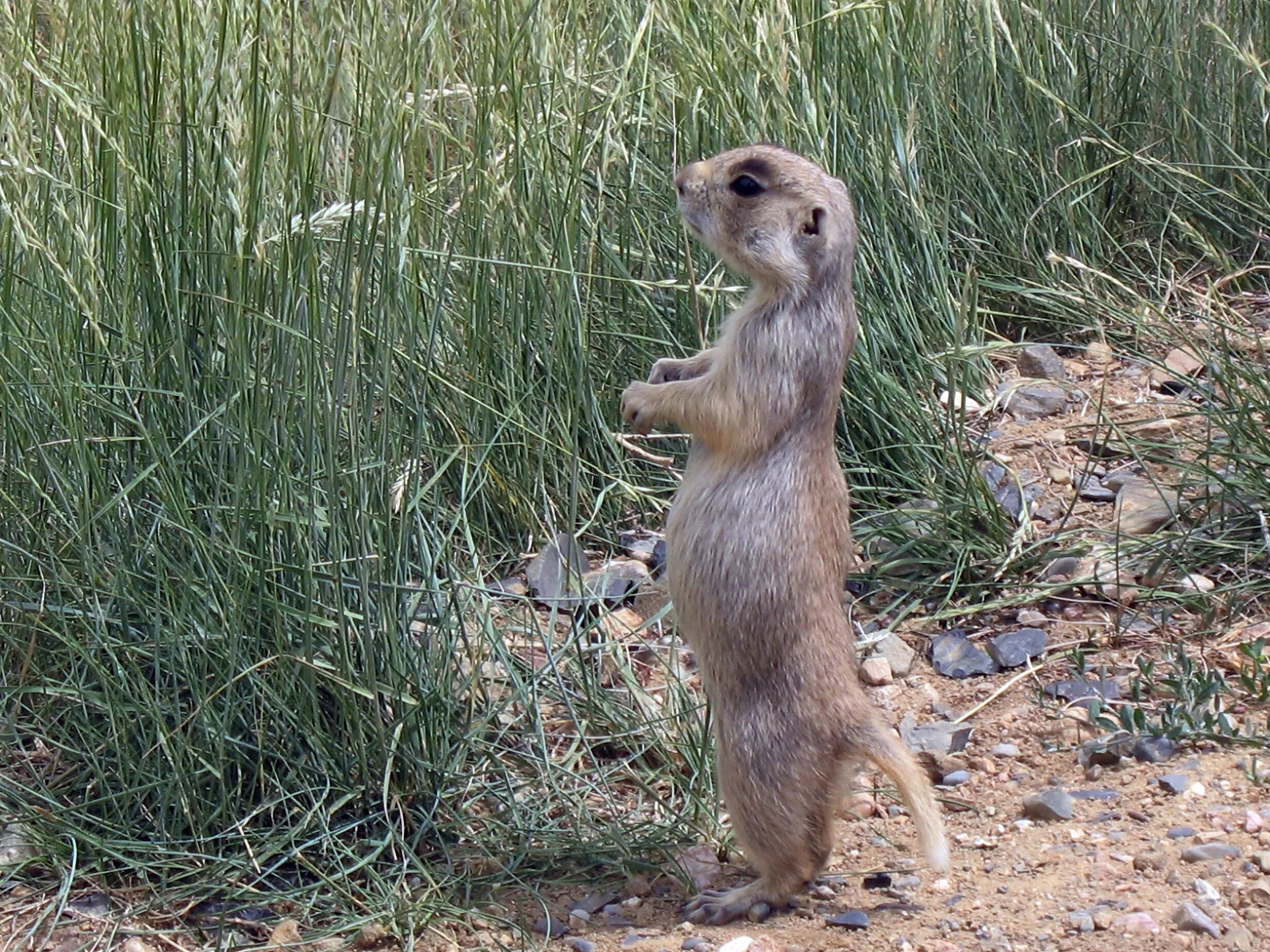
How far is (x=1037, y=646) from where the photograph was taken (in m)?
4.27

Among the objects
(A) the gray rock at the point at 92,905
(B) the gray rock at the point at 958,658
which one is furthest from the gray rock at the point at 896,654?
(A) the gray rock at the point at 92,905

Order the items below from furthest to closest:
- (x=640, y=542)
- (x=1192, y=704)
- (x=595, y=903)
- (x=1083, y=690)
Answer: (x=640, y=542), (x=1083, y=690), (x=1192, y=704), (x=595, y=903)

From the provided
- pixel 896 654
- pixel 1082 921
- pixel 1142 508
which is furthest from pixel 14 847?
pixel 1142 508

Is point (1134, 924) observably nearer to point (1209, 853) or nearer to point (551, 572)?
point (1209, 853)

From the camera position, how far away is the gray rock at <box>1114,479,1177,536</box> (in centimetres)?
455

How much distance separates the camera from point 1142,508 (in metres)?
4.68

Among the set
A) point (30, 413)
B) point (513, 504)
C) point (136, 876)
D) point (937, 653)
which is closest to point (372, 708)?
→ point (136, 876)

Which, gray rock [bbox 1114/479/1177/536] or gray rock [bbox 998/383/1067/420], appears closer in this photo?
gray rock [bbox 1114/479/1177/536]

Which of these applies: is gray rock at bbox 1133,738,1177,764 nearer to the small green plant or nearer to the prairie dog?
the small green plant

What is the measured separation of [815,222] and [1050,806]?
1441 millimetres

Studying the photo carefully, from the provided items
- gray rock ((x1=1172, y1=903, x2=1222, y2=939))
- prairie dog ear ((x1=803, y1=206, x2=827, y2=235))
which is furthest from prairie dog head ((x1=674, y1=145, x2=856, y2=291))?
gray rock ((x1=1172, y1=903, x2=1222, y2=939))

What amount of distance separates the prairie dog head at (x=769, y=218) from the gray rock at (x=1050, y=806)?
1296 mm

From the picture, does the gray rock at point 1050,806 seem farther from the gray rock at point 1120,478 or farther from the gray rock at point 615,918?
the gray rock at point 1120,478

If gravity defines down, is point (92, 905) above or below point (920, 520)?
below
